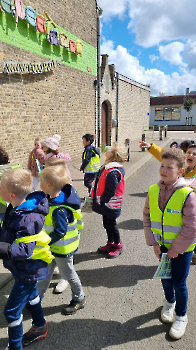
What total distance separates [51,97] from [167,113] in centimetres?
4053

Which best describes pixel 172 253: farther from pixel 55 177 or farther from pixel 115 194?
pixel 115 194

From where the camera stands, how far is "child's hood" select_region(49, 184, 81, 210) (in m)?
2.24

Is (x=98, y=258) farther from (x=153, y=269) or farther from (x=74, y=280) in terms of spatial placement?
(x=74, y=280)

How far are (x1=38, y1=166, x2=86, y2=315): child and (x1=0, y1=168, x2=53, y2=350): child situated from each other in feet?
0.75

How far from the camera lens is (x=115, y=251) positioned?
3.69 meters

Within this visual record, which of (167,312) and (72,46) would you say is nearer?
(167,312)

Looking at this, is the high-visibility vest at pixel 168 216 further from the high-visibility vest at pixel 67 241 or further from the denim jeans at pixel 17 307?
the denim jeans at pixel 17 307

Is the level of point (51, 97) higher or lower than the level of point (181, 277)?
higher

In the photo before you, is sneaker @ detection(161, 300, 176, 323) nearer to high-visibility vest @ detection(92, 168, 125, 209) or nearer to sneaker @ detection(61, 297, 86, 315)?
sneaker @ detection(61, 297, 86, 315)

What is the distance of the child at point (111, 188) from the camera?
325 cm

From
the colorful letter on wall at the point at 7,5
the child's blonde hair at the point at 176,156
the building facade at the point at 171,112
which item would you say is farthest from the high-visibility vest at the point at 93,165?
the building facade at the point at 171,112

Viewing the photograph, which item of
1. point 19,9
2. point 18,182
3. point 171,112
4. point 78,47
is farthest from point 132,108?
point 171,112

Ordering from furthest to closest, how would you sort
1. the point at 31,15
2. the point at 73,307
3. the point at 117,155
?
the point at 31,15
the point at 117,155
the point at 73,307

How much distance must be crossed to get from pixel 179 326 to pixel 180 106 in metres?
46.9
